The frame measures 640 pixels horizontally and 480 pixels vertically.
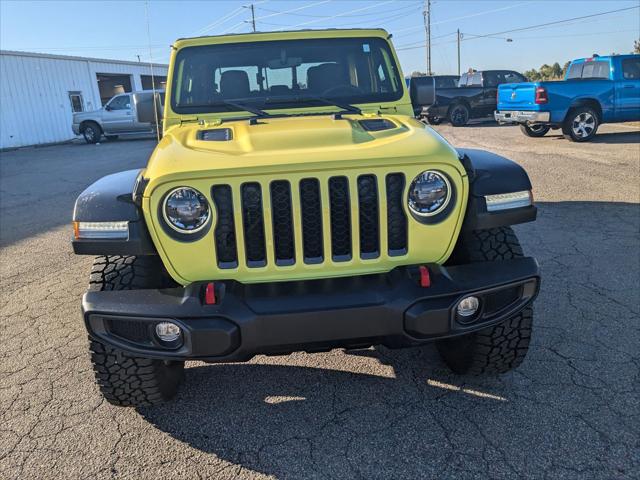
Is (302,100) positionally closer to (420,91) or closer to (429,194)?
(420,91)

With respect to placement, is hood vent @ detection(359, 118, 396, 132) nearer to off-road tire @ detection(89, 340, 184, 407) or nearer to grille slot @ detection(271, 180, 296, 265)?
grille slot @ detection(271, 180, 296, 265)

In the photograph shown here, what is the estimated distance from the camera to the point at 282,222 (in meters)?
2.25

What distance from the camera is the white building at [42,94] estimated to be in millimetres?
21672

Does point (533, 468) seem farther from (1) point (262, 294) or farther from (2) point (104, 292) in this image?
(2) point (104, 292)

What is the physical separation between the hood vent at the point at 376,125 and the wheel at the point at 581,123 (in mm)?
10901

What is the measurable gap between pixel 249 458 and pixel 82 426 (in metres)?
0.93

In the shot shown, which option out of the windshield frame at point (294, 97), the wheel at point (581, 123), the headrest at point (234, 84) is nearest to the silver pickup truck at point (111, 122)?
the wheel at point (581, 123)

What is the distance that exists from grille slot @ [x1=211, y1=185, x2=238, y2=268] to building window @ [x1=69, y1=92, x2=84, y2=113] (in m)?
26.6

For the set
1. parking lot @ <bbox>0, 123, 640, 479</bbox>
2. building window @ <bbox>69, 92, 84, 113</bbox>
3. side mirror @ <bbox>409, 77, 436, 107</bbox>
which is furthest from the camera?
building window @ <bbox>69, 92, 84, 113</bbox>

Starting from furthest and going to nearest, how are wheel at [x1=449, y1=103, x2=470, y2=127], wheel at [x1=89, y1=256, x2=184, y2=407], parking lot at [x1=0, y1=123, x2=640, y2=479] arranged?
1. wheel at [x1=449, y1=103, x2=470, y2=127]
2. wheel at [x1=89, y1=256, x2=184, y2=407]
3. parking lot at [x1=0, y1=123, x2=640, y2=479]

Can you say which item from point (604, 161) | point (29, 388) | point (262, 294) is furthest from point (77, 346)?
point (604, 161)

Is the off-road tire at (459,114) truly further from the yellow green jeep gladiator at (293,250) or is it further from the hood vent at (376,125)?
the yellow green jeep gladiator at (293,250)

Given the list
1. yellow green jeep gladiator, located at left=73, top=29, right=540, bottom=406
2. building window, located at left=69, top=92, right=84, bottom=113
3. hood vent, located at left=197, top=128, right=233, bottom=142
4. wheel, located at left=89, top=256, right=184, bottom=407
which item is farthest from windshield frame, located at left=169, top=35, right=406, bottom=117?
building window, located at left=69, top=92, right=84, bottom=113

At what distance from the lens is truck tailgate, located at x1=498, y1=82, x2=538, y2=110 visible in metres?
12.2
